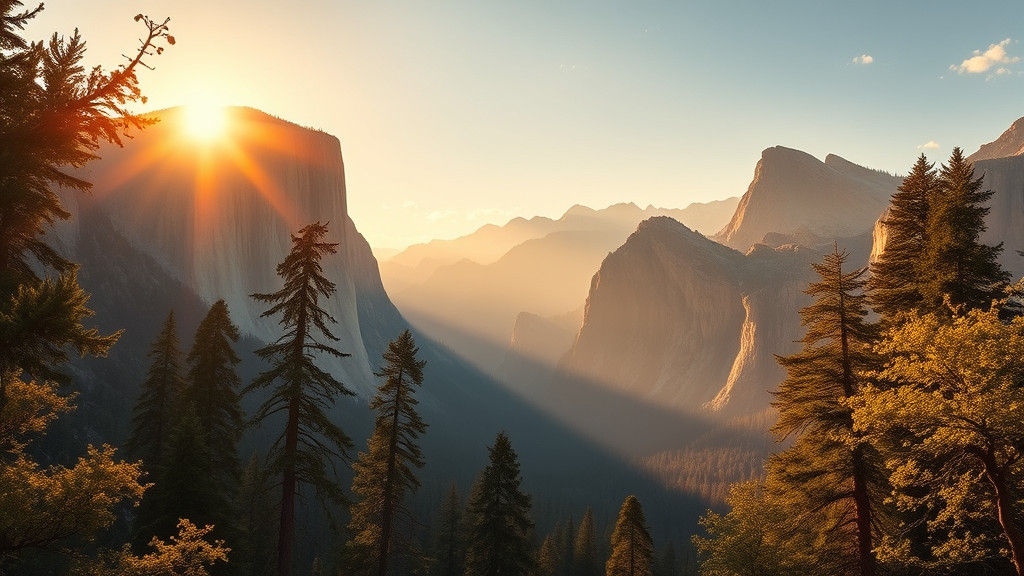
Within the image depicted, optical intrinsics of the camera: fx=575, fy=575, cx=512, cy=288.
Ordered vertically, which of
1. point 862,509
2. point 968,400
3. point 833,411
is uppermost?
point 968,400

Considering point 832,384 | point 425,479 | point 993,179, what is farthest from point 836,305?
point 993,179

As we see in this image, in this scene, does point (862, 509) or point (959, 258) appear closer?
point (862, 509)

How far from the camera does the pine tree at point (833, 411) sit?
15.1 metres

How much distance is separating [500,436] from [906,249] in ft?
63.5

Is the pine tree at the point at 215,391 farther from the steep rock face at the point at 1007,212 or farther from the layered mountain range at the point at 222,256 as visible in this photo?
Answer: the steep rock face at the point at 1007,212

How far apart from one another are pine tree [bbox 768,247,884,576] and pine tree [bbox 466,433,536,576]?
14.5 m

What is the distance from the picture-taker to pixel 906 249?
1930 cm

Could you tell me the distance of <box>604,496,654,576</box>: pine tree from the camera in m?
32.4

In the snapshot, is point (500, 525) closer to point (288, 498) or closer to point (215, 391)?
point (288, 498)

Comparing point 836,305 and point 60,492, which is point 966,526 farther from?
point 60,492

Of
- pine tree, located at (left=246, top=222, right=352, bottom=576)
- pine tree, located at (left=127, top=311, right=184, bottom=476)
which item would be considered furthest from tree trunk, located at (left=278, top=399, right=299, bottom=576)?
pine tree, located at (left=127, top=311, right=184, bottom=476)

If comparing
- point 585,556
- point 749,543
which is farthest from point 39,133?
point 585,556

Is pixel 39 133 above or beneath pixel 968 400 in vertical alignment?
above

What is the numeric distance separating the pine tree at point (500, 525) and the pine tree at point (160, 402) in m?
15.3
